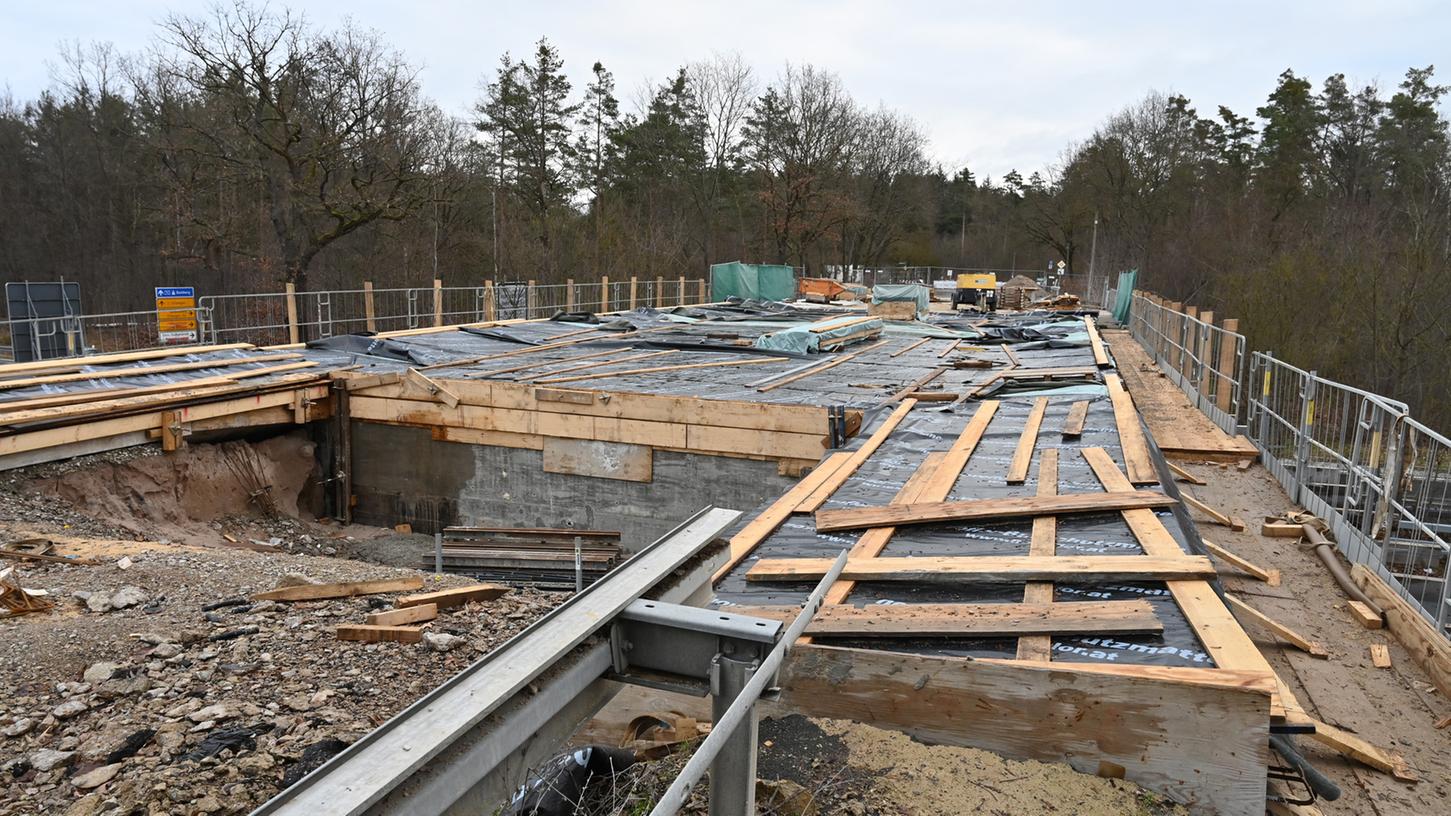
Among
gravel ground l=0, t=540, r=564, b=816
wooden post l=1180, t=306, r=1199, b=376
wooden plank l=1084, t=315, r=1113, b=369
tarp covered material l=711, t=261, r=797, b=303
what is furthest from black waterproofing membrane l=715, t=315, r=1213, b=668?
tarp covered material l=711, t=261, r=797, b=303

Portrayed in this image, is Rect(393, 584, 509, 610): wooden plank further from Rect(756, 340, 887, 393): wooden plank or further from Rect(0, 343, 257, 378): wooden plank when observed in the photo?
Rect(0, 343, 257, 378): wooden plank

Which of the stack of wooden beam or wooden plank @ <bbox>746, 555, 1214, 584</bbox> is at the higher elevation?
wooden plank @ <bbox>746, 555, 1214, 584</bbox>

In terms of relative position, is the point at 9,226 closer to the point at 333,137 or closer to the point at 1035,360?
the point at 333,137

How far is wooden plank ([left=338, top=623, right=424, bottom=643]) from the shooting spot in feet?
14.4

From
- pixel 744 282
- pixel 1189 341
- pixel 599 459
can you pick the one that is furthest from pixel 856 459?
pixel 744 282

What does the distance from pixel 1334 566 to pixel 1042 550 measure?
334cm

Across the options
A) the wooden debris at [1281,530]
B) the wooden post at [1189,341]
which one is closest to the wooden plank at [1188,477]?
the wooden debris at [1281,530]

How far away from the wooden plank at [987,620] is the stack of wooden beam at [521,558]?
18.2 feet

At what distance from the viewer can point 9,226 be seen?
3344 centimetres

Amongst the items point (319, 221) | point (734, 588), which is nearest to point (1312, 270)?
point (734, 588)

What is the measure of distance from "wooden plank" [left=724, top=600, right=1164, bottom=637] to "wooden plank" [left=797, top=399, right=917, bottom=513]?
7.03 feet

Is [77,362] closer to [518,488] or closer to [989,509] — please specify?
[518,488]

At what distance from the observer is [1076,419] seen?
9039 millimetres

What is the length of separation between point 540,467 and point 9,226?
109ft
